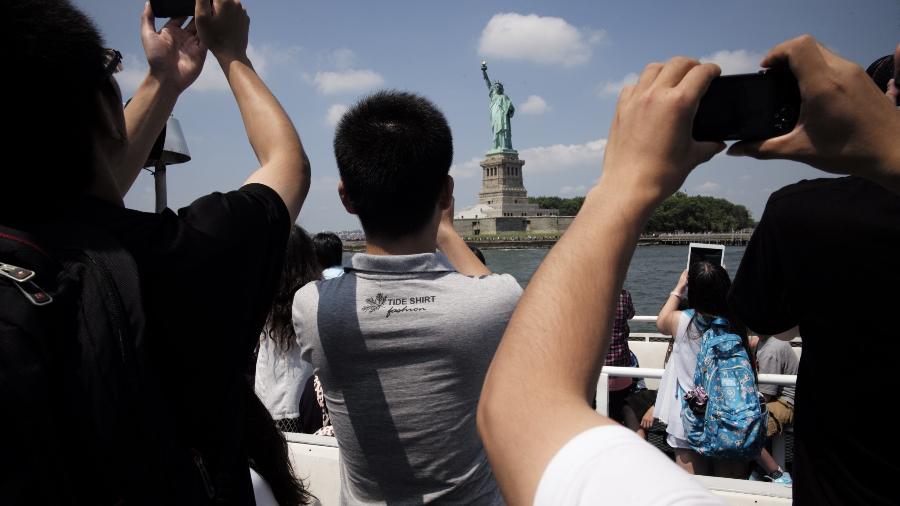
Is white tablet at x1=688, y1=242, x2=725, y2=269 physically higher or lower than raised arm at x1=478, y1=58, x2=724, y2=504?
lower

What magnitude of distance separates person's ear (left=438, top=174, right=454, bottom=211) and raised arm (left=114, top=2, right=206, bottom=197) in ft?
2.10

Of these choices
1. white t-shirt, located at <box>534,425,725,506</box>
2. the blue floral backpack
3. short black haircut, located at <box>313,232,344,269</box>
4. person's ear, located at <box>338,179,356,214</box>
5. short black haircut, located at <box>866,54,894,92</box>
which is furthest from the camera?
short black haircut, located at <box>313,232,344,269</box>

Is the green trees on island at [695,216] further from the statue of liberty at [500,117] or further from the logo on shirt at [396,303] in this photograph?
the logo on shirt at [396,303]

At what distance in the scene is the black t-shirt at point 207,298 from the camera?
76 centimetres

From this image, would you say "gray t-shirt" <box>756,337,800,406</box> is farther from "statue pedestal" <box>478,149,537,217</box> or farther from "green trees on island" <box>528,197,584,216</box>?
"green trees on island" <box>528,197,584,216</box>

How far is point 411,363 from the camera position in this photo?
46.4 inches

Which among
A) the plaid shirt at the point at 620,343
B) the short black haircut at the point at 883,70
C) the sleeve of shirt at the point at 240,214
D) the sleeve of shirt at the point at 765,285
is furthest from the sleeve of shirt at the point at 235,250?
the plaid shirt at the point at 620,343

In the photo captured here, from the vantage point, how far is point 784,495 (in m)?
1.80

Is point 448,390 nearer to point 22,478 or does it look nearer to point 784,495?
point 22,478

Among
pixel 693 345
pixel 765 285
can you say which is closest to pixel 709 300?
pixel 693 345

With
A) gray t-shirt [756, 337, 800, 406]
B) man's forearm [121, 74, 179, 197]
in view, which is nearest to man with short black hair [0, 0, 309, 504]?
man's forearm [121, 74, 179, 197]

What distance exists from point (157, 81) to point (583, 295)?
111 cm

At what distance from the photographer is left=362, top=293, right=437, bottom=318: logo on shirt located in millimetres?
1165

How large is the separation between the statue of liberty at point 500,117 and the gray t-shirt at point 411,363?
151 feet
